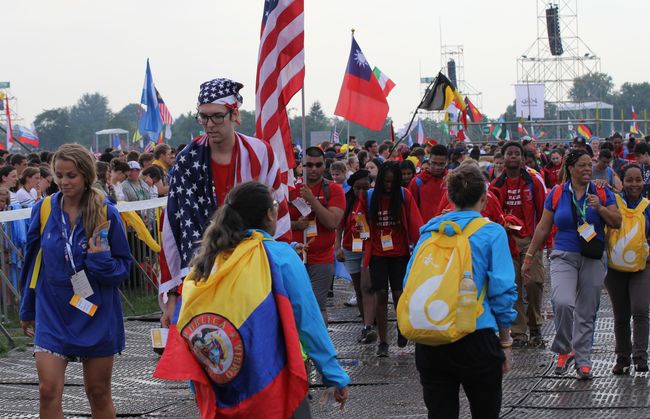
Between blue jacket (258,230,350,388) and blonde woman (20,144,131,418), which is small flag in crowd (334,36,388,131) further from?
blue jacket (258,230,350,388)

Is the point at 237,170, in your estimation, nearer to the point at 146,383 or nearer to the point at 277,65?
the point at 277,65

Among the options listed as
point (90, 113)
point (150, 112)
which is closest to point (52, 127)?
point (90, 113)

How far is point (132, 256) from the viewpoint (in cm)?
1299

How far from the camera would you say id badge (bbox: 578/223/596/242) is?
939 cm

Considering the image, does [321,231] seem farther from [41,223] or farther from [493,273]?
[493,273]

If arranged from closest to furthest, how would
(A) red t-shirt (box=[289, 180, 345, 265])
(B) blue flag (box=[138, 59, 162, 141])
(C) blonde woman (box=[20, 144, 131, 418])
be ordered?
(C) blonde woman (box=[20, 144, 131, 418]) → (A) red t-shirt (box=[289, 180, 345, 265]) → (B) blue flag (box=[138, 59, 162, 141])

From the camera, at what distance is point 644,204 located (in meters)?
9.84

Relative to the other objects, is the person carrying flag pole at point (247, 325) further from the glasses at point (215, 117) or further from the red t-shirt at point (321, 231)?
the red t-shirt at point (321, 231)

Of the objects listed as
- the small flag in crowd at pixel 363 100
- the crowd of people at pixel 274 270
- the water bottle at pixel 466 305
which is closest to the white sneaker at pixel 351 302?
the small flag in crowd at pixel 363 100

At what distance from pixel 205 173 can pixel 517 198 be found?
611 cm

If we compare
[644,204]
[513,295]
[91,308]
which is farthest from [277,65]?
[644,204]

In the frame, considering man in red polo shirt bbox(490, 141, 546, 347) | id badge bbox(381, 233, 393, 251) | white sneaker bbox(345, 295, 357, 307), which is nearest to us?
id badge bbox(381, 233, 393, 251)

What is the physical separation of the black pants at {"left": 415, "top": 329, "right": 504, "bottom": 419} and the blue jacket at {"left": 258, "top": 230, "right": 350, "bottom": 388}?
112cm

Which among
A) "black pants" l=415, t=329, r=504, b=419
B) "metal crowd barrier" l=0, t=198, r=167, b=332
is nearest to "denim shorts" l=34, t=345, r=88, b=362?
"black pants" l=415, t=329, r=504, b=419
